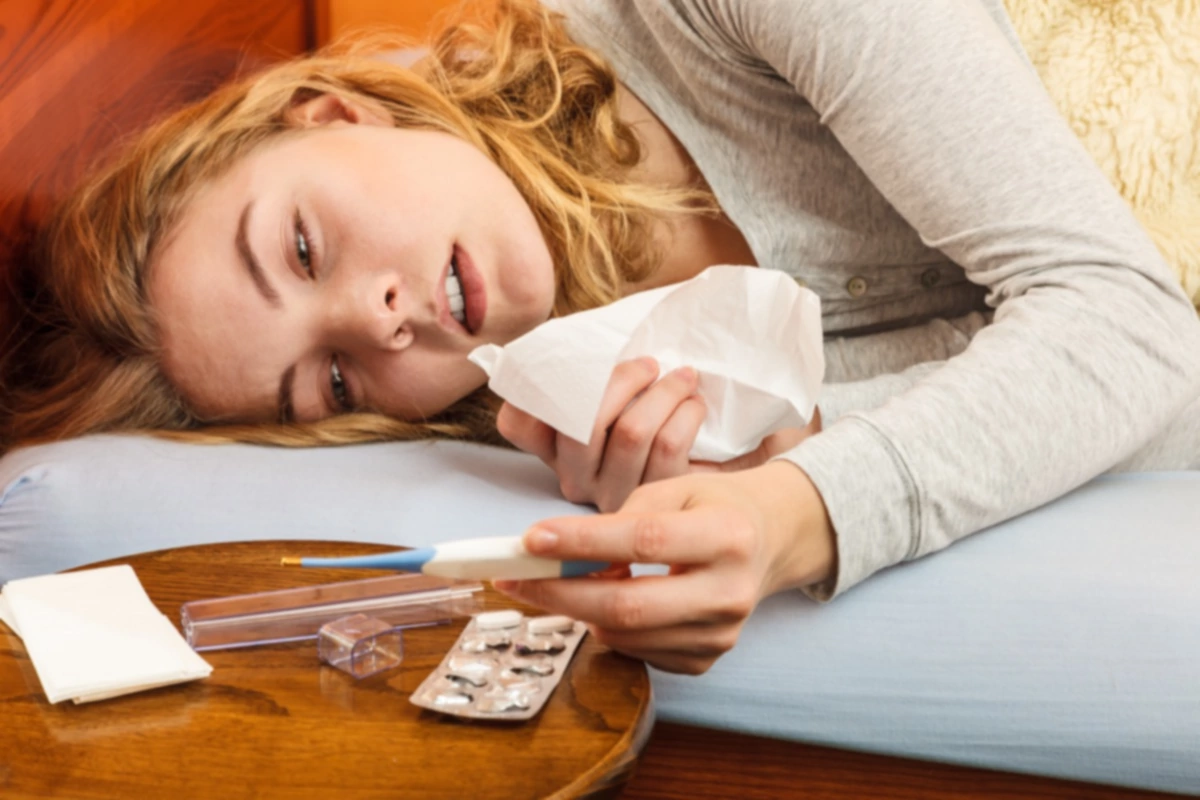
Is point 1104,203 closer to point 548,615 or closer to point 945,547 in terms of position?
point 945,547

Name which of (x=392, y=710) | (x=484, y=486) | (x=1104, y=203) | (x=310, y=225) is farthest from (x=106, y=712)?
(x=1104, y=203)

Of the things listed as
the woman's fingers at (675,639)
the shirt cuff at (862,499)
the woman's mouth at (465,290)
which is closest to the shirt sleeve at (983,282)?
the shirt cuff at (862,499)

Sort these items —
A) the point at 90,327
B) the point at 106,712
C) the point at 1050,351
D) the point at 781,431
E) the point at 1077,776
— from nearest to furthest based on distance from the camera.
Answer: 1. the point at 106,712
2. the point at 1077,776
3. the point at 1050,351
4. the point at 781,431
5. the point at 90,327

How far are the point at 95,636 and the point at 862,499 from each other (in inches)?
17.3

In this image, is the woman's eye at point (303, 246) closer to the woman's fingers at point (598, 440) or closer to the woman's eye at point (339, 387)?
the woman's eye at point (339, 387)

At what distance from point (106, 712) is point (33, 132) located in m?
0.71

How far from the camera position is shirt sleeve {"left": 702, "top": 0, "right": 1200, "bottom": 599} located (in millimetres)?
703

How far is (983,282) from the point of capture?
2.99 ft

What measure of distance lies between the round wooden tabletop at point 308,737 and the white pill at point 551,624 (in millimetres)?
14

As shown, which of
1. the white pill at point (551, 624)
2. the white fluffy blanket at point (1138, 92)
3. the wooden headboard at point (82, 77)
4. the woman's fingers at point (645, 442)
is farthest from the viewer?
the white fluffy blanket at point (1138, 92)

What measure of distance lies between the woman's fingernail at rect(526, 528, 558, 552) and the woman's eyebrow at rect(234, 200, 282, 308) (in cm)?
47

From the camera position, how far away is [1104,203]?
861 millimetres

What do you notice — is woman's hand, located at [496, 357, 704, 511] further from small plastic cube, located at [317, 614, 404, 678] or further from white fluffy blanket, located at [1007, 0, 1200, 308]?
white fluffy blanket, located at [1007, 0, 1200, 308]

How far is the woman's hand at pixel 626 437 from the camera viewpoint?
31.3 inches
